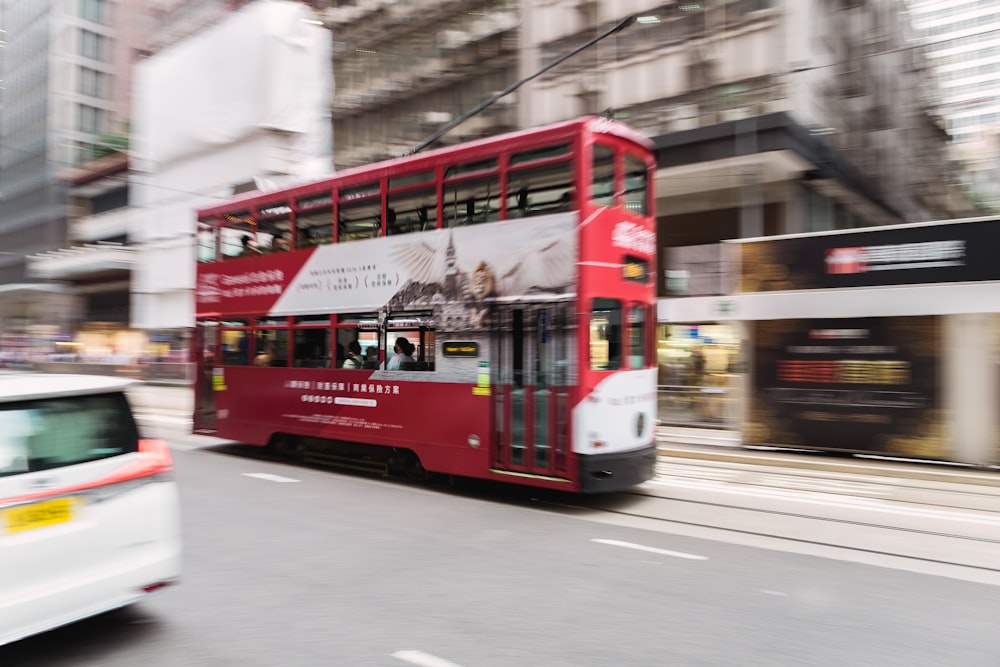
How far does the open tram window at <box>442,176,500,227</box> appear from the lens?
7785 millimetres

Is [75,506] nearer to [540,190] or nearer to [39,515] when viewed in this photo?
[39,515]

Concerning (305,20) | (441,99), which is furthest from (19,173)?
(441,99)

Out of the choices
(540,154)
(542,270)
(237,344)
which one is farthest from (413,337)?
(237,344)

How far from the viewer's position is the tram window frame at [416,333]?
8.35m

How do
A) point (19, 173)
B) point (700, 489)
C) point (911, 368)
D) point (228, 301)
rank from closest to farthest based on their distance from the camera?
1. point (700, 489)
2. point (911, 368)
3. point (228, 301)
4. point (19, 173)

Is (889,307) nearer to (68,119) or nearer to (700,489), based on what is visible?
(700,489)

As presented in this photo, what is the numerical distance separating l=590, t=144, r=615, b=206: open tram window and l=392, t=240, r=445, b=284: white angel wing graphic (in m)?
1.92

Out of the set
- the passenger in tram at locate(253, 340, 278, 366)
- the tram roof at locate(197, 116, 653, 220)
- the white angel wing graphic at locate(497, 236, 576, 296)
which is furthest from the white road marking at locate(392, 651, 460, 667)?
the passenger in tram at locate(253, 340, 278, 366)

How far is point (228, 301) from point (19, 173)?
222ft

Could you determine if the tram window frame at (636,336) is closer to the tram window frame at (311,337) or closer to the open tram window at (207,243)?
the tram window frame at (311,337)

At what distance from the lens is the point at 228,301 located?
1112 centimetres

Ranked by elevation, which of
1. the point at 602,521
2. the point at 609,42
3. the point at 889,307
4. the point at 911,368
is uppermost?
the point at 609,42

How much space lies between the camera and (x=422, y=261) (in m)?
8.38

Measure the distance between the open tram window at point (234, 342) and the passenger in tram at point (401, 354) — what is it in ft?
10.5
